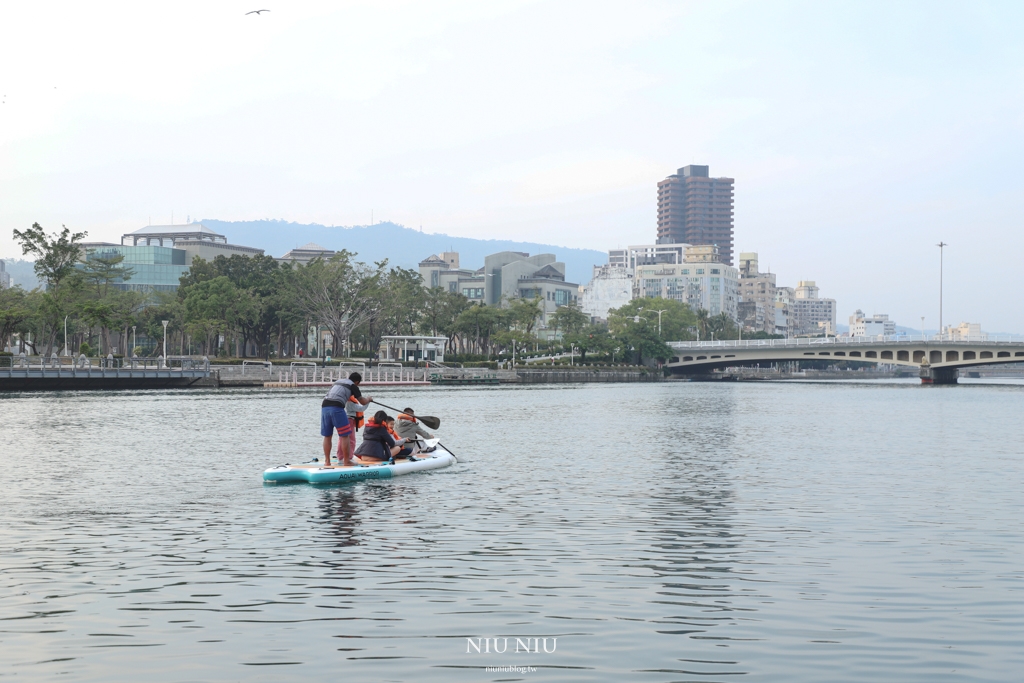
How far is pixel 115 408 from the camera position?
2414 inches

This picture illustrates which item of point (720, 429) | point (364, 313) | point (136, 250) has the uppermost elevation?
point (136, 250)

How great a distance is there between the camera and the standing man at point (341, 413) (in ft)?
78.9

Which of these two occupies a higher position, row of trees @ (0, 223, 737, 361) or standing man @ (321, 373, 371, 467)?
row of trees @ (0, 223, 737, 361)

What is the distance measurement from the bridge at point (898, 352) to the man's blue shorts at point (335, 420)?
4872 inches

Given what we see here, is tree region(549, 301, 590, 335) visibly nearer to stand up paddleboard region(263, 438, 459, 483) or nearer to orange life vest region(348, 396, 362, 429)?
stand up paddleboard region(263, 438, 459, 483)

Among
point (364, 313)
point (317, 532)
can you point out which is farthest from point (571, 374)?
point (317, 532)

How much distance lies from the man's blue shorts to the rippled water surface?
1.39 m

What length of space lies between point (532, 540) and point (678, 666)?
22.9 ft

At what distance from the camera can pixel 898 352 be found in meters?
146

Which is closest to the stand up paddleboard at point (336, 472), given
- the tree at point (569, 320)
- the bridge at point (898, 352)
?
the bridge at point (898, 352)

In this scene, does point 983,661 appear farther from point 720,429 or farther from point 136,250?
point 136,250

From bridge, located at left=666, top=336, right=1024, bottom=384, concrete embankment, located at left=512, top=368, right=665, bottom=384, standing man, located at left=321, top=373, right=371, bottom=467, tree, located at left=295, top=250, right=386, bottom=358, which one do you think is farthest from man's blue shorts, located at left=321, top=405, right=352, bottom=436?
bridge, located at left=666, top=336, right=1024, bottom=384

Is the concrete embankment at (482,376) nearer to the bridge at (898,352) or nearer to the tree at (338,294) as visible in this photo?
the tree at (338,294)

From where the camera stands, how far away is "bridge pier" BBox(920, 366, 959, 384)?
148625 mm
